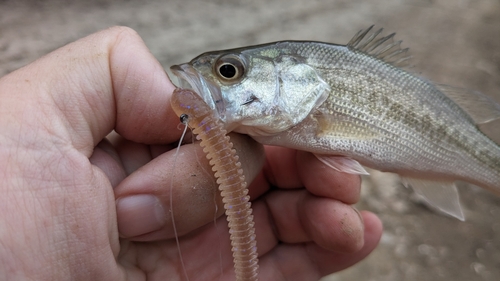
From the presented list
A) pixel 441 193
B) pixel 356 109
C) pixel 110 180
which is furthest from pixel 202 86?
pixel 441 193

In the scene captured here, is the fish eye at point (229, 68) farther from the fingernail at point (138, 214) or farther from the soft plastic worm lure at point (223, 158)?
the fingernail at point (138, 214)

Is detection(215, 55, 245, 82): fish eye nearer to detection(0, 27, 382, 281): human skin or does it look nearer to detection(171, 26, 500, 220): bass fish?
detection(171, 26, 500, 220): bass fish

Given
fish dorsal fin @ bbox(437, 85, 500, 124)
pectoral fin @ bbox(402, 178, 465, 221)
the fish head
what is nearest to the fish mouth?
the fish head

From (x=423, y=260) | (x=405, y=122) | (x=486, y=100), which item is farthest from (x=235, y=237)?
(x=423, y=260)

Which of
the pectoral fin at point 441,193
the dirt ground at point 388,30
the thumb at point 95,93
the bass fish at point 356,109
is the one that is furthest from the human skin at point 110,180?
the dirt ground at point 388,30

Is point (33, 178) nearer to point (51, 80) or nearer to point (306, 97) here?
point (51, 80)

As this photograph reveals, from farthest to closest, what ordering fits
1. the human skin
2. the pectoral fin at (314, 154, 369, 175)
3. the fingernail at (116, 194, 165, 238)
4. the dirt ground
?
the dirt ground
the pectoral fin at (314, 154, 369, 175)
the fingernail at (116, 194, 165, 238)
the human skin
